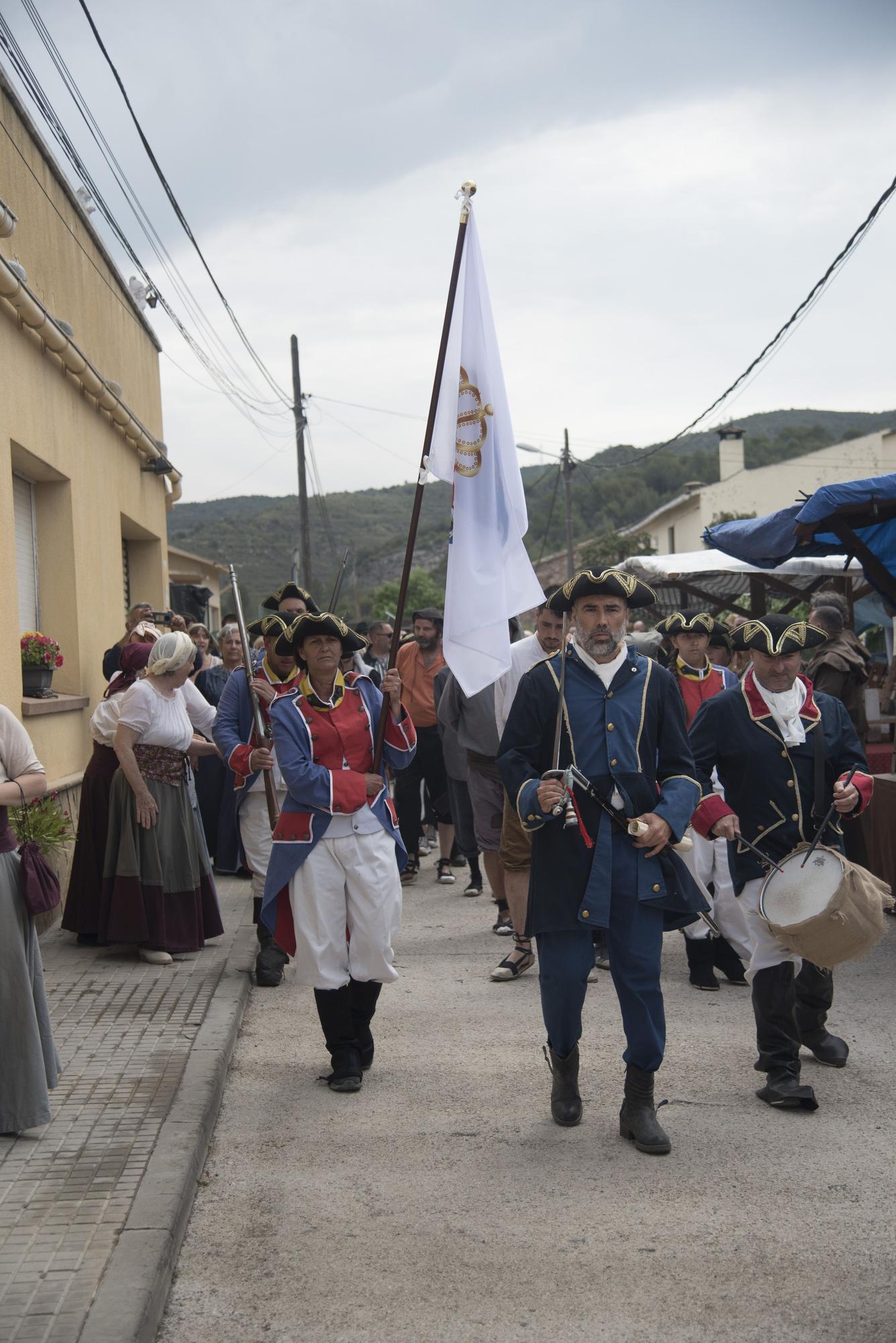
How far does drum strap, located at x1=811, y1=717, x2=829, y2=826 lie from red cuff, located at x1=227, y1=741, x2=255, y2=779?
273cm

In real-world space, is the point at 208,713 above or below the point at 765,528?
below

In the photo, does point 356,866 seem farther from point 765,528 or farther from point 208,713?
point 765,528

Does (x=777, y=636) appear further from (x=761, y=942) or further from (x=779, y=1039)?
(x=779, y=1039)

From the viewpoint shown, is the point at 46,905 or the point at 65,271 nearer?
the point at 46,905

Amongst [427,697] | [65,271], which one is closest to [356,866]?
[427,697]

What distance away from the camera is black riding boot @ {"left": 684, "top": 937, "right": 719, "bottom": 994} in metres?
7.02

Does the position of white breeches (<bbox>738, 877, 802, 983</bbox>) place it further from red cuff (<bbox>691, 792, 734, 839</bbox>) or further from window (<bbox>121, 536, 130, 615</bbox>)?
window (<bbox>121, 536, 130, 615</bbox>)

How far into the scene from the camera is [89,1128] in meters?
4.71

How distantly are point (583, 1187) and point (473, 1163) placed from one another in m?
0.44

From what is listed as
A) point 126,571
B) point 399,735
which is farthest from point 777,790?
point 126,571

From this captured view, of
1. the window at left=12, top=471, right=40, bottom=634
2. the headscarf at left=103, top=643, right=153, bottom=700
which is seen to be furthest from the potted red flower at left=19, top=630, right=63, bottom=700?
the headscarf at left=103, top=643, right=153, bottom=700

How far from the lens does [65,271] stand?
11.6m

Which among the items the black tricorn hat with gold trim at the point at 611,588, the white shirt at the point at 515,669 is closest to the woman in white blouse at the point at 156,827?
the white shirt at the point at 515,669

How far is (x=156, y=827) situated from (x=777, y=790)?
12.4ft
